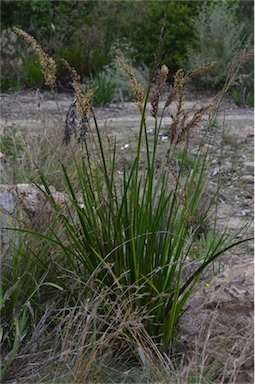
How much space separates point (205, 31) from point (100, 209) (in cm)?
843

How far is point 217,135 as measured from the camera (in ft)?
25.5

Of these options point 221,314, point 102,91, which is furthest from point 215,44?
point 221,314

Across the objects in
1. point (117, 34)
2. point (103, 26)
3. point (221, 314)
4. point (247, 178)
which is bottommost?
point (247, 178)

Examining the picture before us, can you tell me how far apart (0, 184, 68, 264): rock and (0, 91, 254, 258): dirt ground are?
499 mm

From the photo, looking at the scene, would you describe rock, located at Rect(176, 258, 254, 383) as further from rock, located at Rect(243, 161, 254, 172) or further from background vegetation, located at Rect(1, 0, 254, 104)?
background vegetation, located at Rect(1, 0, 254, 104)

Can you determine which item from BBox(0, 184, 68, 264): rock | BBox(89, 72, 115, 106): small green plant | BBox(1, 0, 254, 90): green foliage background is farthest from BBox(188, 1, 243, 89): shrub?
BBox(0, 184, 68, 264): rock

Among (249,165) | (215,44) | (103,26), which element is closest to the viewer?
(249,165)

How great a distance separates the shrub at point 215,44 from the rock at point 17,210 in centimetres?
712

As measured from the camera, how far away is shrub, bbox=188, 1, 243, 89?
10.7 meters

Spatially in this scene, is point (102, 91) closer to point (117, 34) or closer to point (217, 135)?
point (217, 135)

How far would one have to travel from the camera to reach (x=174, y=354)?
3051 millimetres

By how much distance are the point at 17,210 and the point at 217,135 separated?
467 centimetres

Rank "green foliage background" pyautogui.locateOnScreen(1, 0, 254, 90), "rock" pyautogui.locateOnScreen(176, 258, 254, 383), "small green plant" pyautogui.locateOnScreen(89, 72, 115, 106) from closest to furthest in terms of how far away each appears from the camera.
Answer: "rock" pyautogui.locateOnScreen(176, 258, 254, 383) → "small green plant" pyautogui.locateOnScreen(89, 72, 115, 106) → "green foliage background" pyautogui.locateOnScreen(1, 0, 254, 90)

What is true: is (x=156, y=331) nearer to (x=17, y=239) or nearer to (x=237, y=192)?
(x=17, y=239)
